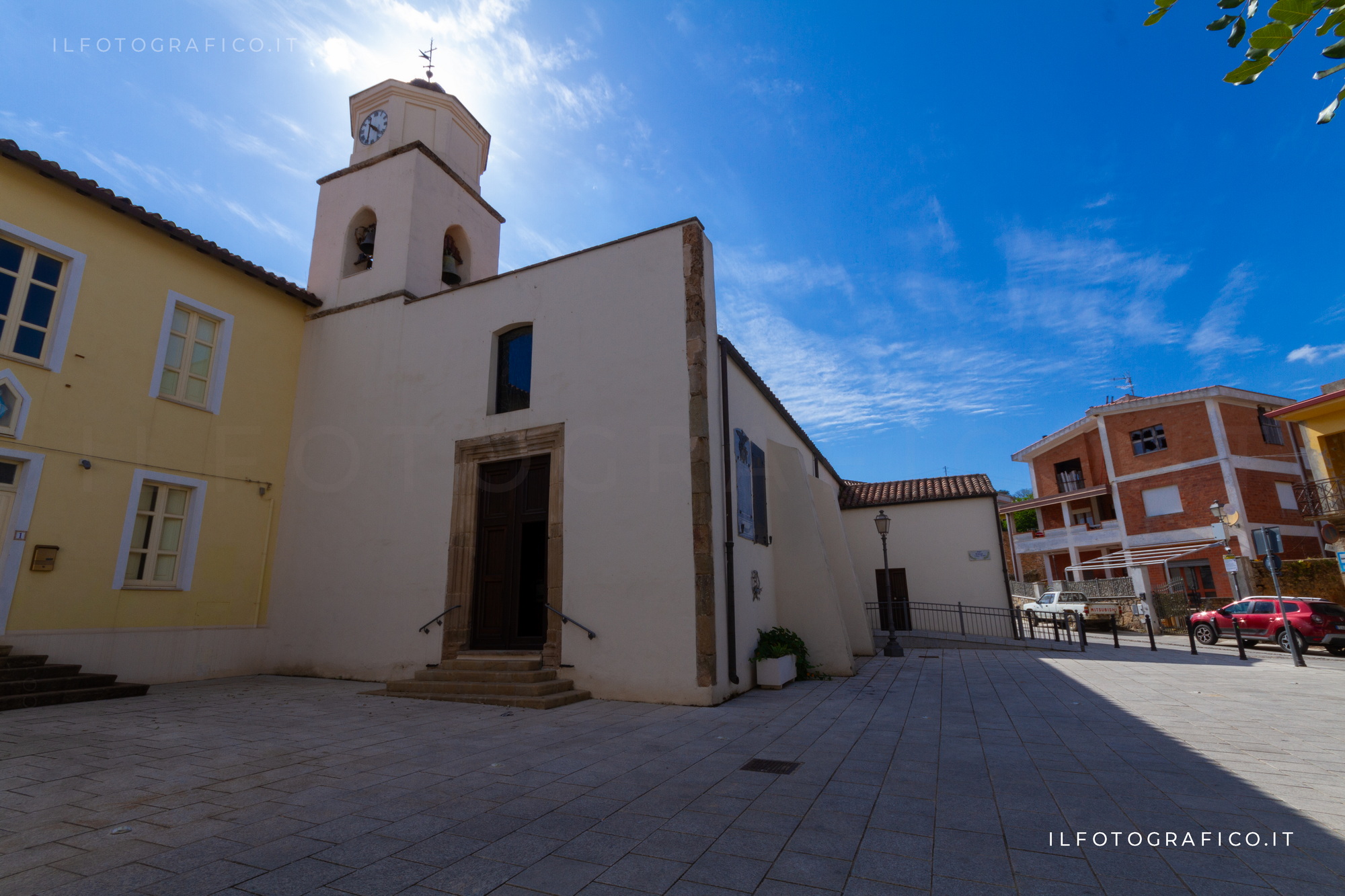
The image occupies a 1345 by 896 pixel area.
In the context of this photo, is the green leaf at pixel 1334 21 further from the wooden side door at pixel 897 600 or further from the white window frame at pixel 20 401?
the wooden side door at pixel 897 600

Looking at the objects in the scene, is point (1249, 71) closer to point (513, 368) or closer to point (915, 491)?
point (513, 368)

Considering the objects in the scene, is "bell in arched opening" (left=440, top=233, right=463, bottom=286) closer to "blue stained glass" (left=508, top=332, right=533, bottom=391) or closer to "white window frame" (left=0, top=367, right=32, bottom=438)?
"blue stained glass" (left=508, top=332, right=533, bottom=391)

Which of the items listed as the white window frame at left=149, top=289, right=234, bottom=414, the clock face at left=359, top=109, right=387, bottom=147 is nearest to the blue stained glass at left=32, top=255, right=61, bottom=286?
the white window frame at left=149, top=289, right=234, bottom=414

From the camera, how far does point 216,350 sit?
10906mm

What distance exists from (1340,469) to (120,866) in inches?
1155

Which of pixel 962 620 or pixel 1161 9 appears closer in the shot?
pixel 1161 9

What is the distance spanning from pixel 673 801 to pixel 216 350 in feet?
37.0

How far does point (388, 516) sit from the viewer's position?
34.4 feet

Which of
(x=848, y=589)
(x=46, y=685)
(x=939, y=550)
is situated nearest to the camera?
(x=46, y=685)

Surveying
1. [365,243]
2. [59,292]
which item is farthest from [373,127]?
[59,292]

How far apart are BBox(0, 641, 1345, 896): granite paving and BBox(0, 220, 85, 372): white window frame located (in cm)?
470

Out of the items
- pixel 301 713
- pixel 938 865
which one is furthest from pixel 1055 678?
pixel 301 713

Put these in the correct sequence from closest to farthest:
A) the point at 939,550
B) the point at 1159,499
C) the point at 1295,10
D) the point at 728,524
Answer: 1. the point at 1295,10
2. the point at 728,524
3. the point at 939,550
4. the point at 1159,499

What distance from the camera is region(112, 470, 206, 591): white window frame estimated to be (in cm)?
920
